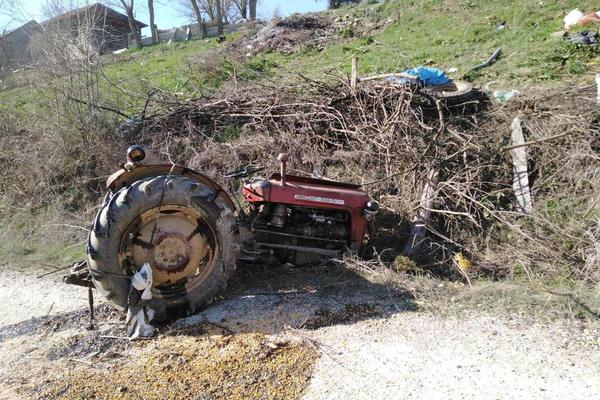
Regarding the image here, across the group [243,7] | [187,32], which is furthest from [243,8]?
[187,32]

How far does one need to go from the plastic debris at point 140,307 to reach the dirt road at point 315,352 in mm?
102

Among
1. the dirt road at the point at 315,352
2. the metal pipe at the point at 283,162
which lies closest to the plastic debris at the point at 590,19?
the dirt road at the point at 315,352

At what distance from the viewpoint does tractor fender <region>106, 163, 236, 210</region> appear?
4.45 metres

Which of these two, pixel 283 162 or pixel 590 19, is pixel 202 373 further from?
pixel 590 19

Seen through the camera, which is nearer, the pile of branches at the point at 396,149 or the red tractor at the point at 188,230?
the red tractor at the point at 188,230

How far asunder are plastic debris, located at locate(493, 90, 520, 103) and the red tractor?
3.78 metres

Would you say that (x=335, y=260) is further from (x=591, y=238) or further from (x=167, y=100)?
(x=167, y=100)

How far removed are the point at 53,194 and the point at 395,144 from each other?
5.66m

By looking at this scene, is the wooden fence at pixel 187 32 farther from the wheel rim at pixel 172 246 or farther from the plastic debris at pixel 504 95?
the wheel rim at pixel 172 246

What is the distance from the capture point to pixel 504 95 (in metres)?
7.66

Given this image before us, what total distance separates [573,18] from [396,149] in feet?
21.3

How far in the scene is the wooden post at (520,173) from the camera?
19.9 ft

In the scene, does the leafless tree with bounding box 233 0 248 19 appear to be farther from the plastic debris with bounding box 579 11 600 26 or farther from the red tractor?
the red tractor

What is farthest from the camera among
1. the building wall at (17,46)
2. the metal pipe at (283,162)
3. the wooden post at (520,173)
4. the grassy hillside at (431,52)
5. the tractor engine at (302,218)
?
the building wall at (17,46)
